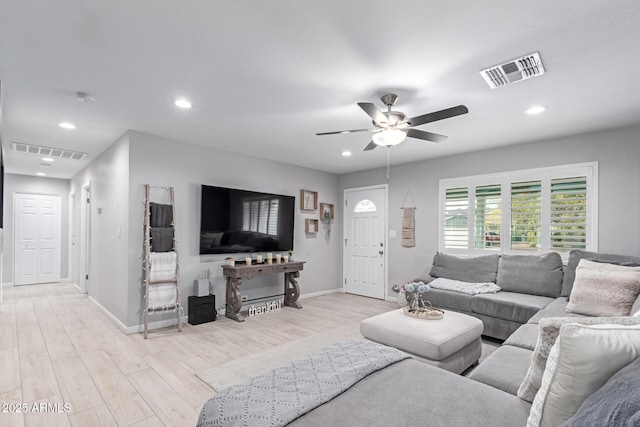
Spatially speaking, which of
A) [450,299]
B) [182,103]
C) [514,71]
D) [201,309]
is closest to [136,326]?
[201,309]

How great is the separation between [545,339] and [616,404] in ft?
1.81

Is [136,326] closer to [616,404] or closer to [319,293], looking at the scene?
[319,293]

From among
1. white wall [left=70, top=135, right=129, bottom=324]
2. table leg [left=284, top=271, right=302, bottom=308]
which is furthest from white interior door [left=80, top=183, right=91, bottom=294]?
table leg [left=284, top=271, right=302, bottom=308]

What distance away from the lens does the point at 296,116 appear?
3418 millimetres

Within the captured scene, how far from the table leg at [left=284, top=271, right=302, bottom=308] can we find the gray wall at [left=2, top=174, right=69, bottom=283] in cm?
563

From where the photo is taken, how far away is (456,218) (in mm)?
5055

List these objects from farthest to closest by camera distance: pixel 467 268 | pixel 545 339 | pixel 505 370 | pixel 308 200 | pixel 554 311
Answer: pixel 308 200, pixel 467 268, pixel 554 311, pixel 505 370, pixel 545 339

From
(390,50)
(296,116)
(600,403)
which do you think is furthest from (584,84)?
(600,403)

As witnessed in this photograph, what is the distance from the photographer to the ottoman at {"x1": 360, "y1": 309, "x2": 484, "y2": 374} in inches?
98.7

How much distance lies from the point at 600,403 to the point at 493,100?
278 cm

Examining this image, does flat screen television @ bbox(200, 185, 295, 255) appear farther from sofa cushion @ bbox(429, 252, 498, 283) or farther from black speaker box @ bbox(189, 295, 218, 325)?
sofa cushion @ bbox(429, 252, 498, 283)

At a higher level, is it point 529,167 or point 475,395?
point 529,167

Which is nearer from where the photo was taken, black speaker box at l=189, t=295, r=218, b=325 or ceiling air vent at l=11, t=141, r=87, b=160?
black speaker box at l=189, t=295, r=218, b=325

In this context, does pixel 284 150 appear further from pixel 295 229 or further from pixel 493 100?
pixel 493 100
